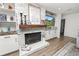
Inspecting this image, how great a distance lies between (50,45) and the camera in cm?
294

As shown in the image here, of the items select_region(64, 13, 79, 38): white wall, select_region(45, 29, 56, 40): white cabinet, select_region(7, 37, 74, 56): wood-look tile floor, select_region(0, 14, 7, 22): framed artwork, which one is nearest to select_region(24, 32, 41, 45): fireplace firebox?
select_region(45, 29, 56, 40): white cabinet

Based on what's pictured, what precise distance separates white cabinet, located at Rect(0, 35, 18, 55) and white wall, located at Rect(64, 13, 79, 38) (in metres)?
1.86

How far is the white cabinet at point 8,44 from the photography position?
2.31m

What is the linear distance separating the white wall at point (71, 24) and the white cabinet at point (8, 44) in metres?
1.86

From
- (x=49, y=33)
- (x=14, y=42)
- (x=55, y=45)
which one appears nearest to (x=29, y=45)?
(x=14, y=42)

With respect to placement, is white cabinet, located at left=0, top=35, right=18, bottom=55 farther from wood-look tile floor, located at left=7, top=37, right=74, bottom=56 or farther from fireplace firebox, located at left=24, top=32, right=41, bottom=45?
wood-look tile floor, located at left=7, top=37, right=74, bottom=56

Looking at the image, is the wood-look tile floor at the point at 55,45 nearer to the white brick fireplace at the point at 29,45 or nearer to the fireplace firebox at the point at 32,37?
the white brick fireplace at the point at 29,45

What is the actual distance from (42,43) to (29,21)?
1.09 m

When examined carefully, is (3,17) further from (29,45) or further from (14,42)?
(29,45)

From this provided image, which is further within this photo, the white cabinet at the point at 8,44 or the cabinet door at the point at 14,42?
the cabinet door at the point at 14,42

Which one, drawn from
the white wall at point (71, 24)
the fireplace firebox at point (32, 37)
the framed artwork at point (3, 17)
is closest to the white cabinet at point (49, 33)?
the fireplace firebox at point (32, 37)

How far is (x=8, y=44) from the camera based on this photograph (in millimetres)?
2443

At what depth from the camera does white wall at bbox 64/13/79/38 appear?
2710 mm

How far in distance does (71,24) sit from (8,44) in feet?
7.36
